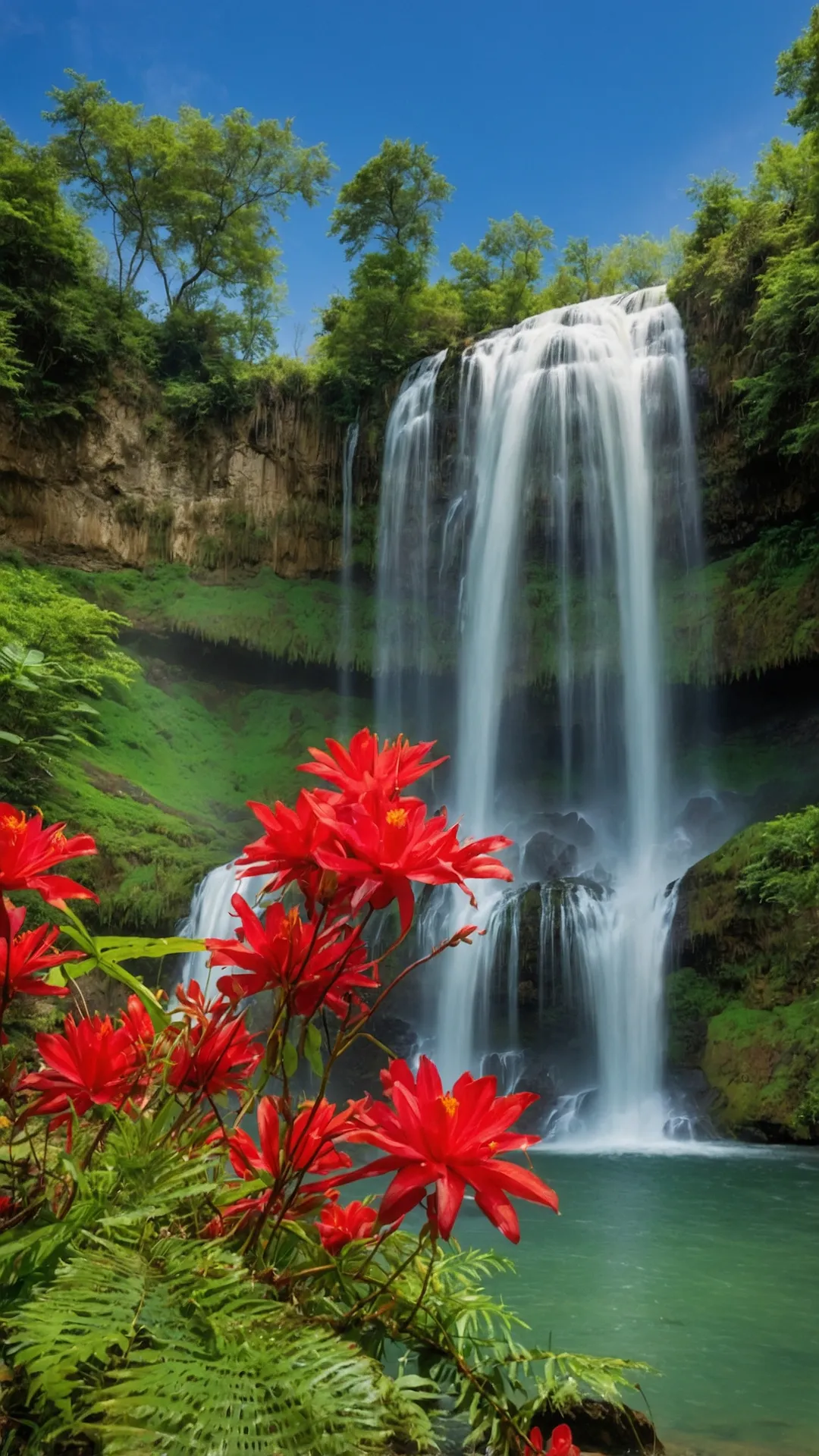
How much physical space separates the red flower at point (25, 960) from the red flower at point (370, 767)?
1.21 ft

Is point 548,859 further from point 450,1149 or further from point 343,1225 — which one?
point 450,1149

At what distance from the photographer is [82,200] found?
2486 centimetres

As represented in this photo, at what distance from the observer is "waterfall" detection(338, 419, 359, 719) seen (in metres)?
21.7

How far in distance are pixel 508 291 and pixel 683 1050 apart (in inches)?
788

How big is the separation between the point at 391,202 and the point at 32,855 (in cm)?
2589

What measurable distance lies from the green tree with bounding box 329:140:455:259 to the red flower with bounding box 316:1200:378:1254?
25284 millimetres

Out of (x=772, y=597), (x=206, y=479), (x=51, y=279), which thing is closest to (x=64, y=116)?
(x=51, y=279)

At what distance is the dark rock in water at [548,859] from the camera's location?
1555 centimetres

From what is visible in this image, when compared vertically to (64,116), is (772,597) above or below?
below

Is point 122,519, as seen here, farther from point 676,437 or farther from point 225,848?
point 676,437

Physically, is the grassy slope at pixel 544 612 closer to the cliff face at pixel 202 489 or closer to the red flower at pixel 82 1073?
the cliff face at pixel 202 489

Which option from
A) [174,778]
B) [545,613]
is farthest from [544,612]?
[174,778]

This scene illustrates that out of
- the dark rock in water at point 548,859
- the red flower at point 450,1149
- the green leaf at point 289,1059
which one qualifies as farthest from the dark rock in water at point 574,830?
the red flower at point 450,1149

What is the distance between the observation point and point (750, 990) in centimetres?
1088
